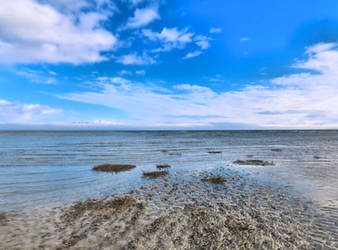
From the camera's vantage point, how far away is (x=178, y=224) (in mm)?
9461

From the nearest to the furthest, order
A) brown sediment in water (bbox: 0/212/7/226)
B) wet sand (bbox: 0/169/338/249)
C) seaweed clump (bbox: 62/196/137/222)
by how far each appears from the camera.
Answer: wet sand (bbox: 0/169/338/249) < brown sediment in water (bbox: 0/212/7/226) < seaweed clump (bbox: 62/196/137/222)

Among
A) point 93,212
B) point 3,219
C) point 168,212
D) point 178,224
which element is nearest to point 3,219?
point 3,219

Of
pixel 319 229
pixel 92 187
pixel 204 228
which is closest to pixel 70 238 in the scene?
pixel 204 228

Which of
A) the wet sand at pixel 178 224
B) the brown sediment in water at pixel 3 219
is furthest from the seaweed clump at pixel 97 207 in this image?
the brown sediment in water at pixel 3 219

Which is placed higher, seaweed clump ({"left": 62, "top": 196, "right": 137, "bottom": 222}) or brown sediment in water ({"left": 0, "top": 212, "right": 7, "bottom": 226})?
brown sediment in water ({"left": 0, "top": 212, "right": 7, "bottom": 226})

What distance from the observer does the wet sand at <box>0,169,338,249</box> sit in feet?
25.8

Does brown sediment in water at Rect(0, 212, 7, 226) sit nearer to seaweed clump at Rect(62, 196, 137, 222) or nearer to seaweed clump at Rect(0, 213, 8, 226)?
seaweed clump at Rect(0, 213, 8, 226)

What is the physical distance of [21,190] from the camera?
15211 millimetres

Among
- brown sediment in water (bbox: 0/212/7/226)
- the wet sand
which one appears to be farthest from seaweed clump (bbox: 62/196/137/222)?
brown sediment in water (bbox: 0/212/7/226)

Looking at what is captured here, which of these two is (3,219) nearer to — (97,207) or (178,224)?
(97,207)

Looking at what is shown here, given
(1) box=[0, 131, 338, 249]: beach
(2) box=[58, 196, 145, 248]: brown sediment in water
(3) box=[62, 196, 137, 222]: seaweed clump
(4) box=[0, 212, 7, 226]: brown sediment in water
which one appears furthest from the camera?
(3) box=[62, 196, 137, 222]: seaweed clump

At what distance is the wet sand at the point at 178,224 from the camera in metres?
7.88

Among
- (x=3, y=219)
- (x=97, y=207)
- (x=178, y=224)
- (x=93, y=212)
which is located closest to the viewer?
(x=178, y=224)

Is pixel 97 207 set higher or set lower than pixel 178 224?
lower
